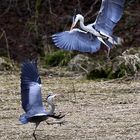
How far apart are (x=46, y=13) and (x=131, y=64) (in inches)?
220

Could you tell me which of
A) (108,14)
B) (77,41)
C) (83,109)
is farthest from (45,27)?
(83,109)

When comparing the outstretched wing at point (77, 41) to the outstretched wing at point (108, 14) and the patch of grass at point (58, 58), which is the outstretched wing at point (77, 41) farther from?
the patch of grass at point (58, 58)

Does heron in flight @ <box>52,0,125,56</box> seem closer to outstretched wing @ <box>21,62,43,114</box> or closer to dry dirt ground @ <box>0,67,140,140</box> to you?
dry dirt ground @ <box>0,67,140,140</box>

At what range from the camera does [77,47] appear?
8.79m

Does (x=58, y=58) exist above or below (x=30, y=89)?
below

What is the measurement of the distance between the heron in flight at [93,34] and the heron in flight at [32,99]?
127 cm

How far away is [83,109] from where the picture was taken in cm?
880

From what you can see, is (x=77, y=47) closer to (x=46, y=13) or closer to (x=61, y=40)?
(x=61, y=40)

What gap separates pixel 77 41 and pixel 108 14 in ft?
1.93

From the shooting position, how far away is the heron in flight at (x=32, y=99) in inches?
278

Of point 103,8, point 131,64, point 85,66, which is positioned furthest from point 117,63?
point 103,8

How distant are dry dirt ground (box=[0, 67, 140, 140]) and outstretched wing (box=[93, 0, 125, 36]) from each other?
0.87m

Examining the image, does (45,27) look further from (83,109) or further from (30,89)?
(30,89)

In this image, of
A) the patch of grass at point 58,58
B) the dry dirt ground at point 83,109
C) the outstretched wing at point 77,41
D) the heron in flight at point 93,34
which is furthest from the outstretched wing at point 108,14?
the patch of grass at point 58,58
